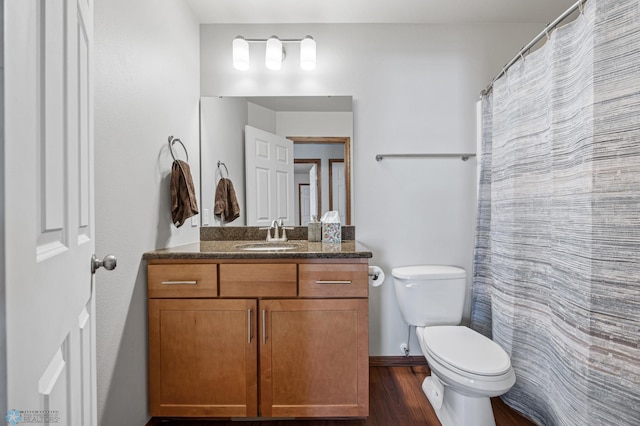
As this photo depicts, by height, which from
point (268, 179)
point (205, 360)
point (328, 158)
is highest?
point (328, 158)

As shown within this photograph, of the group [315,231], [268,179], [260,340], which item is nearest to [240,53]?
[268,179]

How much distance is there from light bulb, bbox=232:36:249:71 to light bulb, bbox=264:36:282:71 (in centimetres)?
14

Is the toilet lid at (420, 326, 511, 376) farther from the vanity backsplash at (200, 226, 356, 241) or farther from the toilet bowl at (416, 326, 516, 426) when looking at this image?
the vanity backsplash at (200, 226, 356, 241)

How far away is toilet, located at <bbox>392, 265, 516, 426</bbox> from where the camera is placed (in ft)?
4.50

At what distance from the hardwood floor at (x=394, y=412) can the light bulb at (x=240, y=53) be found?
81.8 inches

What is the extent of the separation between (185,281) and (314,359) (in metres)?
0.71

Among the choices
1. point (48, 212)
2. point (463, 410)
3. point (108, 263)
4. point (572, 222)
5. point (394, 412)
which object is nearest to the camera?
point (48, 212)

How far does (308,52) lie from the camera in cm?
211

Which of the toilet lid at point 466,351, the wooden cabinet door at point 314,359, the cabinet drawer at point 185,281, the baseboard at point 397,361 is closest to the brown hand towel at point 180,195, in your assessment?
the cabinet drawer at point 185,281

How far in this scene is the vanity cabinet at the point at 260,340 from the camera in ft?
5.00

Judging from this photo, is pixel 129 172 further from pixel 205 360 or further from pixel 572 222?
pixel 572 222

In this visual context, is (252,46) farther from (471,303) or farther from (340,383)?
(471,303)

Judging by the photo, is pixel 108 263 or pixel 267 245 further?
pixel 267 245

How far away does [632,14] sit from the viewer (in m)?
1.10
